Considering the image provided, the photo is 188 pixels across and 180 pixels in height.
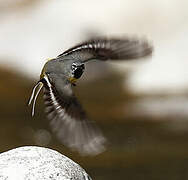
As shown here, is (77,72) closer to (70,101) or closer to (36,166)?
(70,101)

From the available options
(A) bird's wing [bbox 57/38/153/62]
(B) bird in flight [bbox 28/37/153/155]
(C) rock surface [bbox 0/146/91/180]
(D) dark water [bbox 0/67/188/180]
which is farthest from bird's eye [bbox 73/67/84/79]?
(D) dark water [bbox 0/67/188/180]

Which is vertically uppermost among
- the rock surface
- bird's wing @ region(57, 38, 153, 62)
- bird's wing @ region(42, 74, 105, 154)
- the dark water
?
bird's wing @ region(57, 38, 153, 62)

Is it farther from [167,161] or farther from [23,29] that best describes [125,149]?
[23,29]

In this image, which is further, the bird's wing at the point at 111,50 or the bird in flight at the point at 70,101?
the bird's wing at the point at 111,50

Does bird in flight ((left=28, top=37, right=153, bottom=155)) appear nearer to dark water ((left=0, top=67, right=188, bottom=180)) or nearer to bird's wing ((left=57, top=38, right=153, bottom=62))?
bird's wing ((left=57, top=38, right=153, bottom=62))

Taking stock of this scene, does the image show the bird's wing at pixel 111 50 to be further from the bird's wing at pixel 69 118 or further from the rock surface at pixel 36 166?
→ the rock surface at pixel 36 166

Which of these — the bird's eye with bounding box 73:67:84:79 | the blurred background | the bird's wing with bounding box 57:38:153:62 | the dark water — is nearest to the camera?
the bird's eye with bounding box 73:67:84:79

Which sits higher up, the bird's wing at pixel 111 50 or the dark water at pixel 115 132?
the bird's wing at pixel 111 50

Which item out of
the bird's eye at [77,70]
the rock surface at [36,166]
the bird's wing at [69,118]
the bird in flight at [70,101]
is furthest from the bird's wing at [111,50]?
the rock surface at [36,166]
